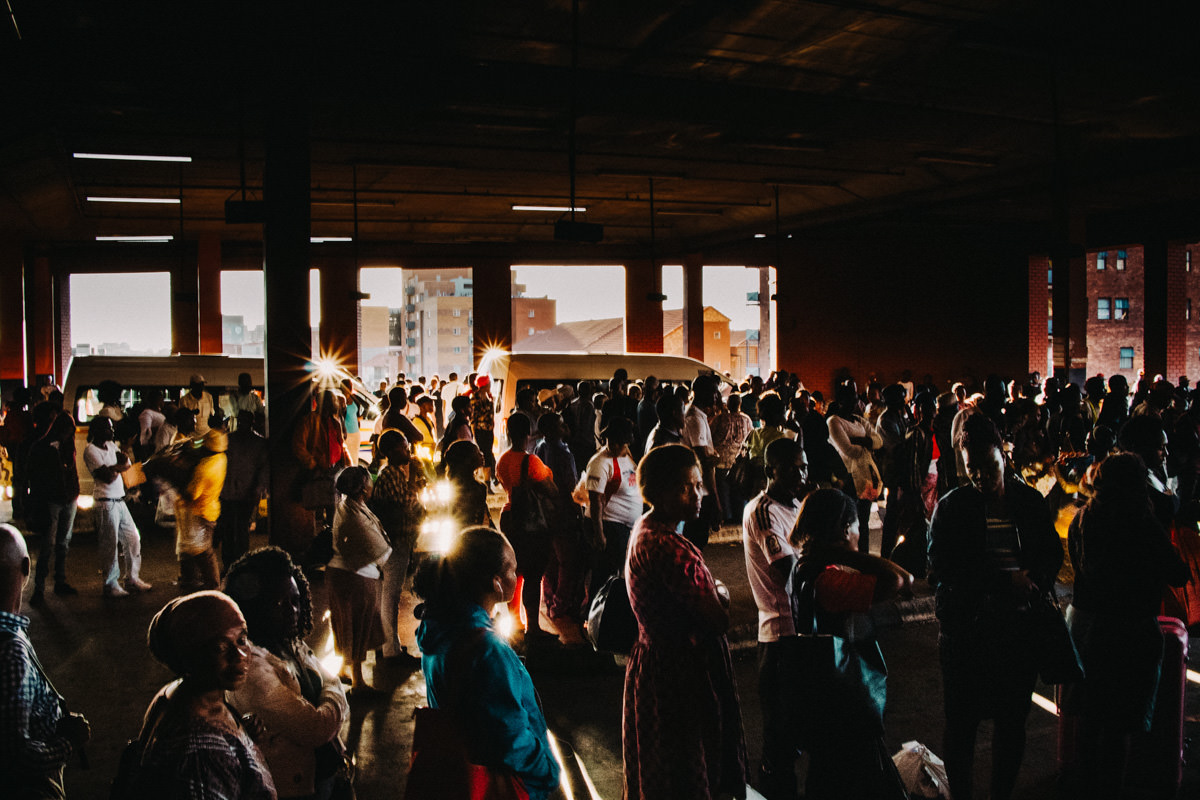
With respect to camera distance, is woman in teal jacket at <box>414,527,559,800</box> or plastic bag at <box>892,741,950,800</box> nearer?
woman in teal jacket at <box>414,527,559,800</box>

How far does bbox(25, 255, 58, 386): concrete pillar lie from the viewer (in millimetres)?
23641

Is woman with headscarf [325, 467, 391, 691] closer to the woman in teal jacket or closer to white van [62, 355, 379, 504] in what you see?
the woman in teal jacket

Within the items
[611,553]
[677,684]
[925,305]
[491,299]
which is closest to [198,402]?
[611,553]

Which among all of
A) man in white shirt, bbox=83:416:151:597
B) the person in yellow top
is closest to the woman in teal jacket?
the person in yellow top

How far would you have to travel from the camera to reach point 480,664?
2225 millimetres

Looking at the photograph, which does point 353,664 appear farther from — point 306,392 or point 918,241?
point 918,241

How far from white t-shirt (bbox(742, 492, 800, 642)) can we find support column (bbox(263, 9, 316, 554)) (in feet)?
18.9

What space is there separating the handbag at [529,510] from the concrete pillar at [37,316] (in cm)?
2313

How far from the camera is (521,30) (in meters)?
9.38

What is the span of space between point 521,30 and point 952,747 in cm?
827

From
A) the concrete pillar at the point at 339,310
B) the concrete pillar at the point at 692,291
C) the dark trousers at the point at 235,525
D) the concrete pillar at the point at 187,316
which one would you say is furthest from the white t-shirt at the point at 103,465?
the concrete pillar at the point at 692,291

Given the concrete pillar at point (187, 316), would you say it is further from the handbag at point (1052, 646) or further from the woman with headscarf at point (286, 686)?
the handbag at point (1052, 646)

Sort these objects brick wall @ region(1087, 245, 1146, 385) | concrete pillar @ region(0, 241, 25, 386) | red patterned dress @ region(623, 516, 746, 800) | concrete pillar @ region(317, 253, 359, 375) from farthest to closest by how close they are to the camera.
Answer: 1. brick wall @ region(1087, 245, 1146, 385)
2. concrete pillar @ region(317, 253, 359, 375)
3. concrete pillar @ region(0, 241, 25, 386)
4. red patterned dress @ region(623, 516, 746, 800)

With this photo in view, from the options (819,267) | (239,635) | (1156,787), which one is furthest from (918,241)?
(239,635)
